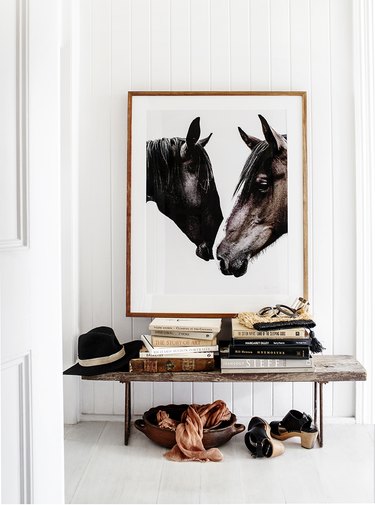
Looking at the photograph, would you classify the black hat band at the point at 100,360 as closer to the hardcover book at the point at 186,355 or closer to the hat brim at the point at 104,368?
the hat brim at the point at 104,368

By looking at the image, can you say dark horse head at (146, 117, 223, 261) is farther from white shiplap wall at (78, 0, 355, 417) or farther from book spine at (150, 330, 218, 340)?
book spine at (150, 330, 218, 340)

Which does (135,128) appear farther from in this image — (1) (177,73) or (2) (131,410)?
(2) (131,410)

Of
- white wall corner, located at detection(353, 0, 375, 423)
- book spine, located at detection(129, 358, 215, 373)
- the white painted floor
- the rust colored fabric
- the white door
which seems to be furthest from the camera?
white wall corner, located at detection(353, 0, 375, 423)

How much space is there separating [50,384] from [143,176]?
1563mm

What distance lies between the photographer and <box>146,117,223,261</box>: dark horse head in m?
3.00

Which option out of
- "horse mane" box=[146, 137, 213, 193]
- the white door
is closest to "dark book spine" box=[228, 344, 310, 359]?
"horse mane" box=[146, 137, 213, 193]

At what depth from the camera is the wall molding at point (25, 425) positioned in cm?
151

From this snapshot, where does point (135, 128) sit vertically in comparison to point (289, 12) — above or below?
below

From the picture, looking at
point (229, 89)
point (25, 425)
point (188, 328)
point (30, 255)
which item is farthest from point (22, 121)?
point (229, 89)

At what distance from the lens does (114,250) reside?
3.08 meters

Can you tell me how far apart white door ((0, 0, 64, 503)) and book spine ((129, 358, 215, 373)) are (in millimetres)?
1050

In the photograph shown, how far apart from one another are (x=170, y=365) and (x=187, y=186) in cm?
86

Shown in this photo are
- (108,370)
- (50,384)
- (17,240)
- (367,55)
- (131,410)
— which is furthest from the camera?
(131,410)

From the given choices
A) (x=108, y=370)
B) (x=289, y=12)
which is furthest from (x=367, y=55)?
(x=108, y=370)
